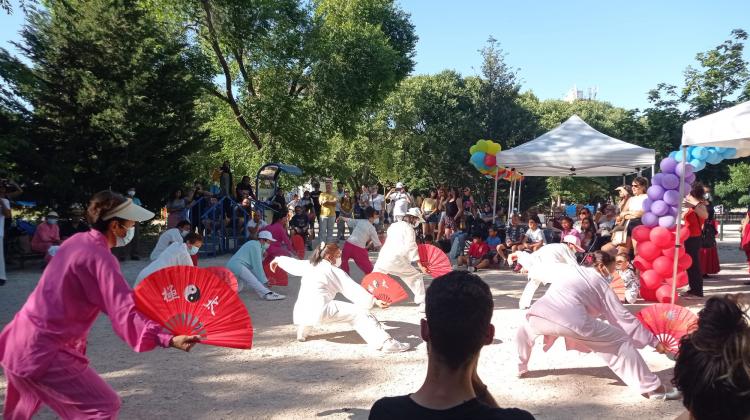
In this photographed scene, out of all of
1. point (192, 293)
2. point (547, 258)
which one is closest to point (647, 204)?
point (547, 258)

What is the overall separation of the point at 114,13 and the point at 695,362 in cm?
1578

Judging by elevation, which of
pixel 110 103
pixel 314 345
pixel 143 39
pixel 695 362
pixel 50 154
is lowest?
pixel 314 345

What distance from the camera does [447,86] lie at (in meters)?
35.3

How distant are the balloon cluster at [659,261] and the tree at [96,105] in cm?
1129

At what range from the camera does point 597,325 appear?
4664mm

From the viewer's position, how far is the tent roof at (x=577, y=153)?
1095 cm

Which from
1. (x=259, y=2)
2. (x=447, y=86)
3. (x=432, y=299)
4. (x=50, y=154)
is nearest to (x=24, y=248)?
(x=50, y=154)

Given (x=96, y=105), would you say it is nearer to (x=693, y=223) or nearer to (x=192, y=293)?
(x=192, y=293)

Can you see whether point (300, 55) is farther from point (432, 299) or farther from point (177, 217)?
point (432, 299)

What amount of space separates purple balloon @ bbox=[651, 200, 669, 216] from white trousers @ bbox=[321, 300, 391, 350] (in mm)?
4571

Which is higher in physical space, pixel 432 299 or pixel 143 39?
pixel 143 39

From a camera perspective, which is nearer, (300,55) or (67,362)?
(67,362)

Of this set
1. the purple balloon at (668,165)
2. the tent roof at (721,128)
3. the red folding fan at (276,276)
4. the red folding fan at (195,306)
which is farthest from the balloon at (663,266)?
the red folding fan at (195,306)

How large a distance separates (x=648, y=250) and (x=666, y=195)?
86 cm
